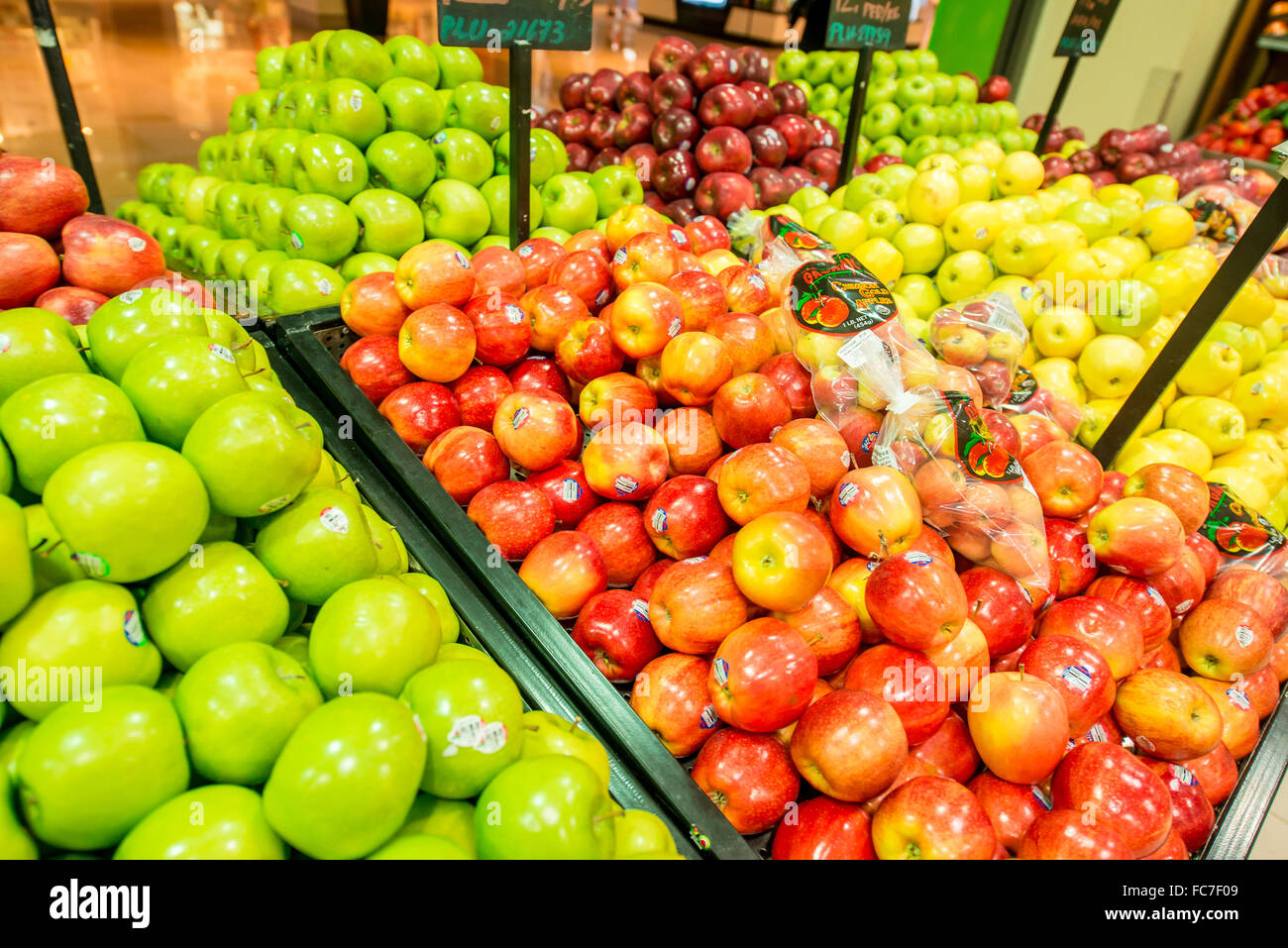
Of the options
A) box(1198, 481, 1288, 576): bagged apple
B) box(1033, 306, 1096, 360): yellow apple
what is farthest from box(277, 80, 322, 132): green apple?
box(1198, 481, 1288, 576): bagged apple

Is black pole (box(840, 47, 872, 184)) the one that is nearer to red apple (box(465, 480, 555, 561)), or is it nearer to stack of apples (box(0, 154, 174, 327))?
red apple (box(465, 480, 555, 561))

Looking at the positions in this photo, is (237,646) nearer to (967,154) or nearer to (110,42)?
(967,154)

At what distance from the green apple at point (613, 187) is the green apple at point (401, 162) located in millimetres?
728

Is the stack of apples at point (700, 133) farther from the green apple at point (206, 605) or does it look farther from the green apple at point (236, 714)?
the green apple at point (236, 714)

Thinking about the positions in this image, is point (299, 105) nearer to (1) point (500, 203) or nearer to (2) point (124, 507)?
(1) point (500, 203)

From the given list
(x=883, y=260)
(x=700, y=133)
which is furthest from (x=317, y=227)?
(x=700, y=133)

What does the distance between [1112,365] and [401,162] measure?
8.51ft

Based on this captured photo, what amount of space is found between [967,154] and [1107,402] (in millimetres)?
1610

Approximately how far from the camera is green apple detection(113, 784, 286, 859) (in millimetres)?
854

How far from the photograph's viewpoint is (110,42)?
27.9 feet

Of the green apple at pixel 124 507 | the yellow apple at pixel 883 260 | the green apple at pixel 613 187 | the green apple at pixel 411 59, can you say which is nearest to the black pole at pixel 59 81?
the green apple at pixel 411 59

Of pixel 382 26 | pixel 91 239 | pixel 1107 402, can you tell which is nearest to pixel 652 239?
pixel 91 239

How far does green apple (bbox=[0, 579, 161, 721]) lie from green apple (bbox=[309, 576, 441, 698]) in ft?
0.80
